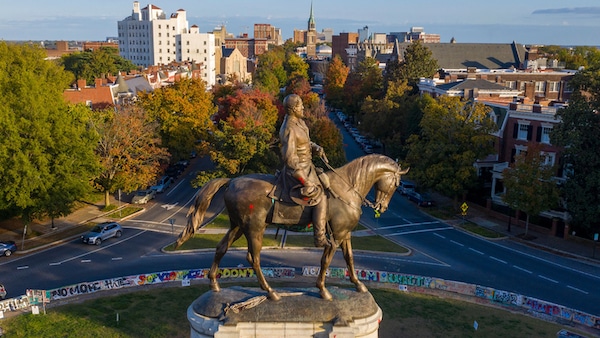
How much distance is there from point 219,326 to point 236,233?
3234 mm

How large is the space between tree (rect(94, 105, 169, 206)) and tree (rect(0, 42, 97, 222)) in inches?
236

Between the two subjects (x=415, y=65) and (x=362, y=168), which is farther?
(x=415, y=65)

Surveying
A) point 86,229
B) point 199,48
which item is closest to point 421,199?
point 86,229

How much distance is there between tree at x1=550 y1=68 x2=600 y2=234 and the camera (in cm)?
3788

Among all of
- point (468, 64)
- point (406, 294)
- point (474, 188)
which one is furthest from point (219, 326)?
point (468, 64)

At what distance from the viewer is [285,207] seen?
59.4ft

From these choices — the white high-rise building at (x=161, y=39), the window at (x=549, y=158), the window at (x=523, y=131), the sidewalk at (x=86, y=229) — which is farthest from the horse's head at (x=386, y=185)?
the white high-rise building at (x=161, y=39)

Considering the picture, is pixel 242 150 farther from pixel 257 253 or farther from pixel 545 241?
pixel 257 253

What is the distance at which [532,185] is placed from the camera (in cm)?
4050

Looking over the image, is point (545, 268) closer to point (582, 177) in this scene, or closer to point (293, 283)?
point (582, 177)

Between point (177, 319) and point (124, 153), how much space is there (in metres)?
25.6

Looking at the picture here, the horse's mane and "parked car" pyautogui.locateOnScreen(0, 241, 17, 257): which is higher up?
the horse's mane

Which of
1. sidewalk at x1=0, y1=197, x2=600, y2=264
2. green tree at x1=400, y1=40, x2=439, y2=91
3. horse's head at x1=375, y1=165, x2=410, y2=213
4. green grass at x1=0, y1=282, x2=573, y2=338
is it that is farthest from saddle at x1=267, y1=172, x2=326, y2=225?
green tree at x1=400, y1=40, x2=439, y2=91

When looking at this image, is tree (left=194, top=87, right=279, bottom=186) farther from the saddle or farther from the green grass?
the saddle
